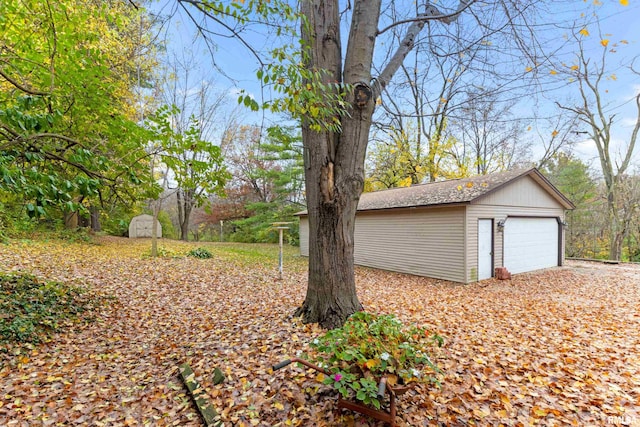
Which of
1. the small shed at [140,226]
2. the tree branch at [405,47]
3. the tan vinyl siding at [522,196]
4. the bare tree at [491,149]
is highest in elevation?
the bare tree at [491,149]

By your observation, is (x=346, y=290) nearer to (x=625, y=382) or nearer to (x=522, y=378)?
(x=522, y=378)

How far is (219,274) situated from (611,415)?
8.04 meters

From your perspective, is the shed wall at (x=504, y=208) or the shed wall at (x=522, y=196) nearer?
the shed wall at (x=504, y=208)

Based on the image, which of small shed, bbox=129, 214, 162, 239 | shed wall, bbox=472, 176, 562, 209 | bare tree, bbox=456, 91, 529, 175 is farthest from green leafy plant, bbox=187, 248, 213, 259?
bare tree, bbox=456, 91, 529, 175

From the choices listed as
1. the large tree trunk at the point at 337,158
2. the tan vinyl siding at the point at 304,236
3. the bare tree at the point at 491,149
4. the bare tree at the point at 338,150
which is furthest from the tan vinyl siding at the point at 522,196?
the tan vinyl siding at the point at 304,236

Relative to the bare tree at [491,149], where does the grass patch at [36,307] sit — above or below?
below

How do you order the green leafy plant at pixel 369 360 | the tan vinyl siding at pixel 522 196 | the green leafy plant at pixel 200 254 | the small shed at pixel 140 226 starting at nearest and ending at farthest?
1. the green leafy plant at pixel 369 360
2. the tan vinyl siding at pixel 522 196
3. the green leafy plant at pixel 200 254
4. the small shed at pixel 140 226

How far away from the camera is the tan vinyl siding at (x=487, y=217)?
8.43m

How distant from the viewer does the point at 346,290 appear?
3783mm

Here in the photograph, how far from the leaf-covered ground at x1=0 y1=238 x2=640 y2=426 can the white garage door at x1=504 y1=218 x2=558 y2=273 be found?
3.18 m

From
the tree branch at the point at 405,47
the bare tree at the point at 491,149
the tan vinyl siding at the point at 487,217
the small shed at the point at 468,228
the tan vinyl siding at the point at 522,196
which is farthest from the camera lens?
the bare tree at the point at 491,149

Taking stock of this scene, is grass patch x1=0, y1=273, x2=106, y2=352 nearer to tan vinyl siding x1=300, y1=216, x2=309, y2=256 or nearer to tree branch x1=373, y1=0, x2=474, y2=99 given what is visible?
tree branch x1=373, y1=0, x2=474, y2=99

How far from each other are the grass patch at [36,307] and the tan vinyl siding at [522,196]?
948 cm

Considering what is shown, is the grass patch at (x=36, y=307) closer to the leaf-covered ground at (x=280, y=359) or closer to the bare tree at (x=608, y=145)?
the leaf-covered ground at (x=280, y=359)
